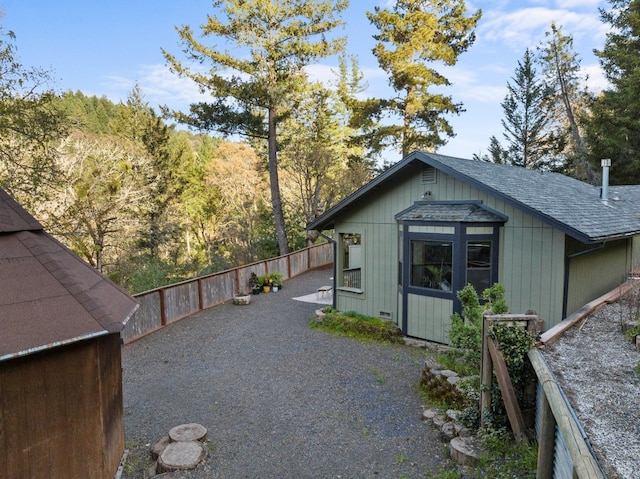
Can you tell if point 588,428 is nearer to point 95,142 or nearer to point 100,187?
point 100,187

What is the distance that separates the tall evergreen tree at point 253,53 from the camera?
17.7 m

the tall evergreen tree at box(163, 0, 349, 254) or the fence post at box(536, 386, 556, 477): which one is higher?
the tall evergreen tree at box(163, 0, 349, 254)

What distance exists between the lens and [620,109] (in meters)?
21.8

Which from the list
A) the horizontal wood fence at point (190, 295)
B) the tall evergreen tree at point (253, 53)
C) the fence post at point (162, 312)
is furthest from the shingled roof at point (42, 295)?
the tall evergreen tree at point (253, 53)

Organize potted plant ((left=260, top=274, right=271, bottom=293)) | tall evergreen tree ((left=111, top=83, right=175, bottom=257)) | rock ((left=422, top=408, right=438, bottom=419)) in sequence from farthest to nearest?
1. tall evergreen tree ((left=111, top=83, right=175, bottom=257))
2. potted plant ((left=260, top=274, right=271, bottom=293))
3. rock ((left=422, top=408, right=438, bottom=419))

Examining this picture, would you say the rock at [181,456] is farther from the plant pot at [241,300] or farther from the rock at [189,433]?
the plant pot at [241,300]

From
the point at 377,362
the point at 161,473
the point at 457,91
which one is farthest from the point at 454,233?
the point at 457,91

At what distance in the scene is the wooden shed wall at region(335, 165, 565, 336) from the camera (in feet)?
26.3

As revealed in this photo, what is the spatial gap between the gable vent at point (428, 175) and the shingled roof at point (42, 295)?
7482 mm

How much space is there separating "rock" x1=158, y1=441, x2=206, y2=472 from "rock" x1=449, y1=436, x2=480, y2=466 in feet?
10.2

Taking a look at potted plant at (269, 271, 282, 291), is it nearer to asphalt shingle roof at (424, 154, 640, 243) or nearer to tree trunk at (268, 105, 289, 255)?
tree trunk at (268, 105, 289, 255)

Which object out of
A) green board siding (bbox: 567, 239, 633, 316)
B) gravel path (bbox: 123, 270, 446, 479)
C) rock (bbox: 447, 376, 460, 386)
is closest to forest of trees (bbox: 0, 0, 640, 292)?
gravel path (bbox: 123, 270, 446, 479)

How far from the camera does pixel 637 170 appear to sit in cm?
2161

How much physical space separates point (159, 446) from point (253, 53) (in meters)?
17.2
